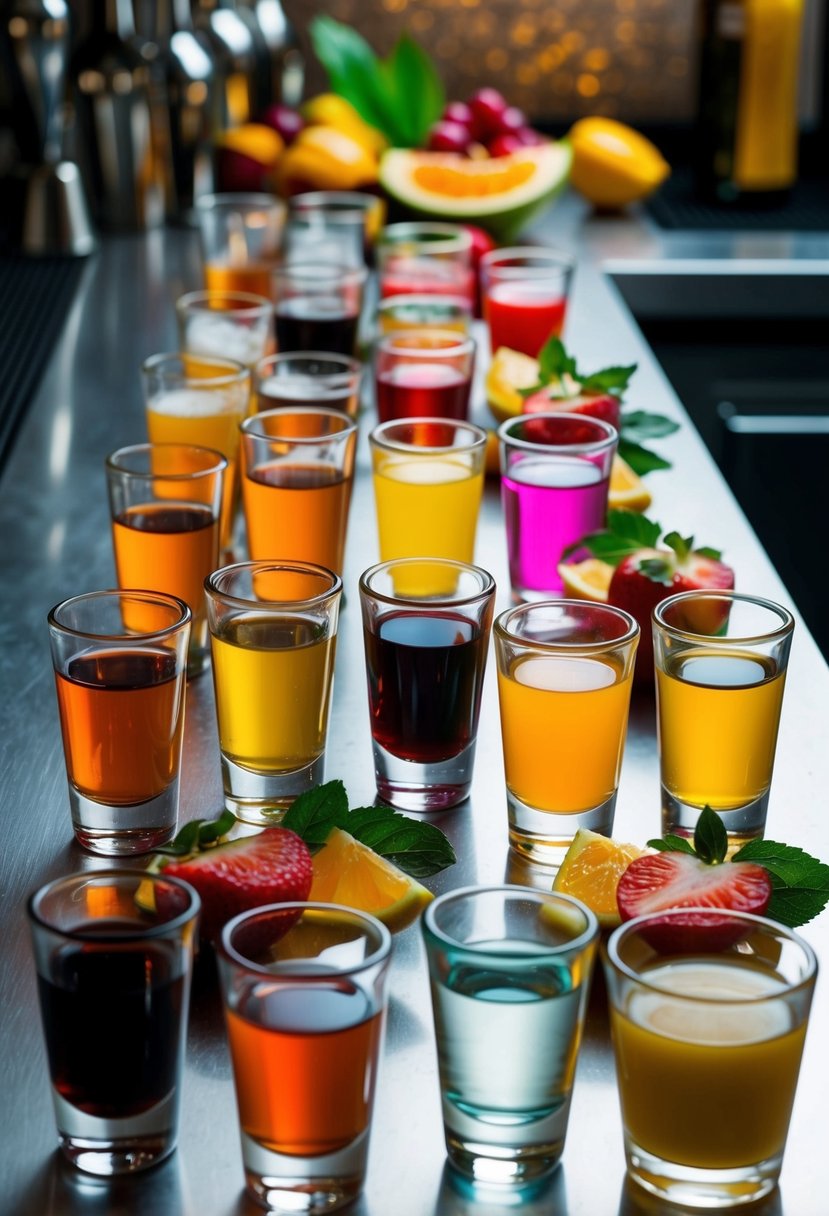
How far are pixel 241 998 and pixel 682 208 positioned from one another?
96.4 inches

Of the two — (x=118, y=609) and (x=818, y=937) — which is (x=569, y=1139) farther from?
(x=118, y=609)

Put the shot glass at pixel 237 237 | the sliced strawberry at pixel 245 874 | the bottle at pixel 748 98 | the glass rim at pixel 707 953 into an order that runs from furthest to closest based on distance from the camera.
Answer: the bottle at pixel 748 98 → the shot glass at pixel 237 237 → the sliced strawberry at pixel 245 874 → the glass rim at pixel 707 953

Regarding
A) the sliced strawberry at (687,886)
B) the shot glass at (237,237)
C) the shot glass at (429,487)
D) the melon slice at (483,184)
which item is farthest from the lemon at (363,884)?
the melon slice at (483,184)

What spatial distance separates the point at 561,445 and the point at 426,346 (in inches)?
13.0

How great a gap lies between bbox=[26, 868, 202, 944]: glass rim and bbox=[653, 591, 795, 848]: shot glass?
1.29 ft

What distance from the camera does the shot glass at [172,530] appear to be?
133cm

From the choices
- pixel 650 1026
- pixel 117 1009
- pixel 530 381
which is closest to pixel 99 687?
pixel 117 1009

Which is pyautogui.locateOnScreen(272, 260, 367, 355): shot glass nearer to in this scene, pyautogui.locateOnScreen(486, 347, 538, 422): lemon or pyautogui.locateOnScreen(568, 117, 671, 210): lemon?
pyautogui.locateOnScreen(486, 347, 538, 422): lemon

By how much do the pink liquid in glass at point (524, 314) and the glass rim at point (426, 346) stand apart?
9.3 inches

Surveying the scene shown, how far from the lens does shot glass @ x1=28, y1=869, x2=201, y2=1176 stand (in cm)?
76

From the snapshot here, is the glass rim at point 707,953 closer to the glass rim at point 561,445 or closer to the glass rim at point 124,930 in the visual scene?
the glass rim at point 124,930

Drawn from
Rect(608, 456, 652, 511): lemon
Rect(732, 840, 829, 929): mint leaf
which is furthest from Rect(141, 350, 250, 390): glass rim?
Rect(732, 840, 829, 929): mint leaf

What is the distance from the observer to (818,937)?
0.99 meters

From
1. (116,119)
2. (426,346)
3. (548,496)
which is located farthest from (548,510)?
(116,119)
